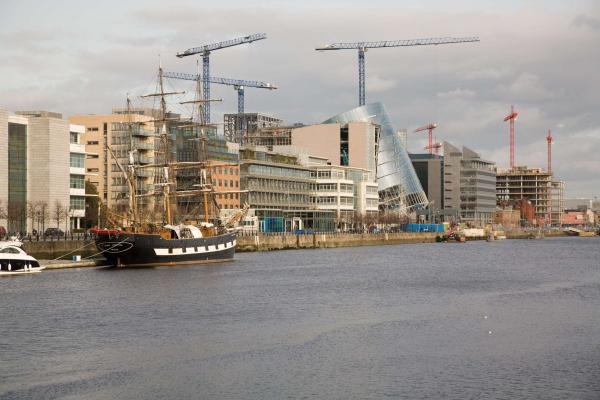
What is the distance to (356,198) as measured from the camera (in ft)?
629

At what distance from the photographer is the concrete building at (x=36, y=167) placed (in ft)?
353

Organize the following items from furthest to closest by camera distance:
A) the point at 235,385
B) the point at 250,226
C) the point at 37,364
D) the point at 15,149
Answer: the point at 250,226, the point at 15,149, the point at 37,364, the point at 235,385

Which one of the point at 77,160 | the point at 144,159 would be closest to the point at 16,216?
the point at 77,160

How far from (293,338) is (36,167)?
76673mm

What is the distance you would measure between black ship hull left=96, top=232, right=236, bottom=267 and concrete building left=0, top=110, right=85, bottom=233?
70.7ft

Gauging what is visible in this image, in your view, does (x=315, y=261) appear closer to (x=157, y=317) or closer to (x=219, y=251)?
(x=219, y=251)

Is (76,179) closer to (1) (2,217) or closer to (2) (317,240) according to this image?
(1) (2,217)

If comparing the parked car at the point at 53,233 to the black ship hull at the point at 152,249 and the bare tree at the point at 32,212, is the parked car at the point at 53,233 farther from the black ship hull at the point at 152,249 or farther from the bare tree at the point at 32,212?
the black ship hull at the point at 152,249

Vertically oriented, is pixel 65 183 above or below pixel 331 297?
above

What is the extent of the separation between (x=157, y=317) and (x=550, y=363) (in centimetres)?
2083

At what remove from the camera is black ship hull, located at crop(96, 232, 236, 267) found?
82500 millimetres

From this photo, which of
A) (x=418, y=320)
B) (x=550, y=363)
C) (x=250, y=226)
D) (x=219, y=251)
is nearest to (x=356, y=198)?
(x=250, y=226)

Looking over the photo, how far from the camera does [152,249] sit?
3351 inches

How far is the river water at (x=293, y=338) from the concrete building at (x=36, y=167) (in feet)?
127
